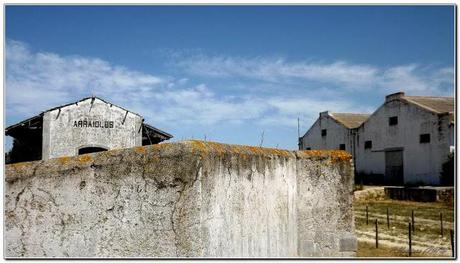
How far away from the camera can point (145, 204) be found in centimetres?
310

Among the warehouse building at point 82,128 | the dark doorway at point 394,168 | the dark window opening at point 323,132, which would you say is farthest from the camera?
the dark window opening at point 323,132

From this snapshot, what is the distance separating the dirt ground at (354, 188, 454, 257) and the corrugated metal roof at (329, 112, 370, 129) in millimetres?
12299

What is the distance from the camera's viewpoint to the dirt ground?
948 centimetres

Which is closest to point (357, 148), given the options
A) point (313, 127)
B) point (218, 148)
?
point (313, 127)

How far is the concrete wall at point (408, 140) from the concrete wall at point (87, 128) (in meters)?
16.2

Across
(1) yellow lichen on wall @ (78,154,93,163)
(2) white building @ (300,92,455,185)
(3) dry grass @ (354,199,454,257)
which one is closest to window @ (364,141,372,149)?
(2) white building @ (300,92,455,185)

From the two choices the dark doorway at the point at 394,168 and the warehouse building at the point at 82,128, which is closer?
the warehouse building at the point at 82,128

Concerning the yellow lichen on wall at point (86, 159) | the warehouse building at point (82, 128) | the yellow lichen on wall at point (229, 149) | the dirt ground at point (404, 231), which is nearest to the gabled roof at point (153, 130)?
the warehouse building at point (82, 128)

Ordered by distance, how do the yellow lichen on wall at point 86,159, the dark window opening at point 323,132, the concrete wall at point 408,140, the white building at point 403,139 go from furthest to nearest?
1. the dark window opening at point 323,132
2. the white building at point 403,139
3. the concrete wall at point 408,140
4. the yellow lichen on wall at point 86,159

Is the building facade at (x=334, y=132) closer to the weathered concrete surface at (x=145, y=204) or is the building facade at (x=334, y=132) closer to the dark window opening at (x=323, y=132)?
the dark window opening at (x=323, y=132)

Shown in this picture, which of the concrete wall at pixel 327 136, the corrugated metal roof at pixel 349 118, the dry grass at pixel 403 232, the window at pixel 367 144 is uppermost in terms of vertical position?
the corrugated metal roof at pixel 349 118

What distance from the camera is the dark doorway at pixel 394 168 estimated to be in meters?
27.4

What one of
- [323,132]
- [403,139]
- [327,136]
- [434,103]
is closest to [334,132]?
[327,136]

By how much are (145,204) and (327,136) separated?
3147cm
